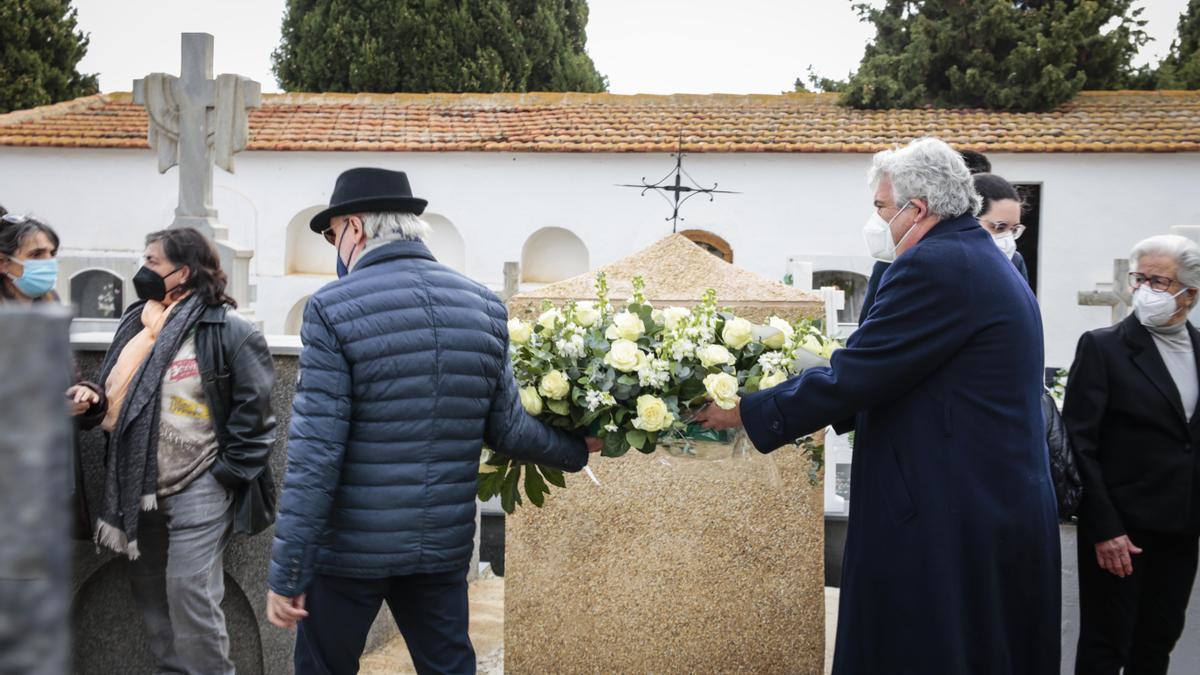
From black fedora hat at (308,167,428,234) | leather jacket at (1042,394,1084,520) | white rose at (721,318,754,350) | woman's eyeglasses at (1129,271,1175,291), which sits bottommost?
leather jacket at (1042,394,1084,520)

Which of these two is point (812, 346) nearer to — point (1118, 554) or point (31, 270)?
point (1118, 554)

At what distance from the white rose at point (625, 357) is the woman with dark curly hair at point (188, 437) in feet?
4.33

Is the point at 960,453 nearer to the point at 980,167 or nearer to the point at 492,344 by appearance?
the point at 492,344

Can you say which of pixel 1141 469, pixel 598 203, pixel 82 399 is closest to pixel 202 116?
pixel 82 399

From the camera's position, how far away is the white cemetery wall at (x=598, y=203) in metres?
18.3

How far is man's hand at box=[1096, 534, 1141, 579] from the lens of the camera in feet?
12.2

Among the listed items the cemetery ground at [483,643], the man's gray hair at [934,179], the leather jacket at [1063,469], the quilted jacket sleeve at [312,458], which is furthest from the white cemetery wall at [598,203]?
the quilted jacket sleeve at [312,458]

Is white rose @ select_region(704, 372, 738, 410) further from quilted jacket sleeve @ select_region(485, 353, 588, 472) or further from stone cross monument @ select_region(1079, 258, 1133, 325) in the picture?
stone cross monument @ select_region(1079, 258, 1133, 325)

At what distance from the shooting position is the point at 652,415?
3275mm

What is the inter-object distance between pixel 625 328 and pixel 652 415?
13.0 inches

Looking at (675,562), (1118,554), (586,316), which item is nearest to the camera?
(586,316)

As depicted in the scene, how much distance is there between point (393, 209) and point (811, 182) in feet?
54.3

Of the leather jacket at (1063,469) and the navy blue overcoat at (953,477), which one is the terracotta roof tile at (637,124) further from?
the navy blue overcoat at (953,477)

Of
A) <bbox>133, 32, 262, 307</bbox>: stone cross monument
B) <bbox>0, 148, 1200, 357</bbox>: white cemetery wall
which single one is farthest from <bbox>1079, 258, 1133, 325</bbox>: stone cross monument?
<bbox>0, 148, 1200, 357</bbox>: white cemetery wall
